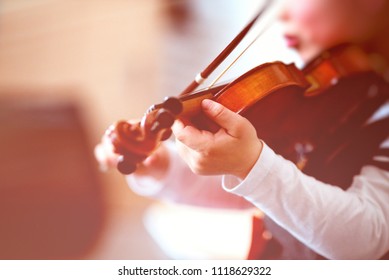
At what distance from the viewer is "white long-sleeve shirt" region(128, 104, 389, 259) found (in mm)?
600

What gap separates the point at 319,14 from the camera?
2.48 ft

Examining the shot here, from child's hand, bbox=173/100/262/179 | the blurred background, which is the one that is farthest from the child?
the blurred background

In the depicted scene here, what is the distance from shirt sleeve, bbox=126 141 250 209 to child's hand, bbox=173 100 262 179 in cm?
20

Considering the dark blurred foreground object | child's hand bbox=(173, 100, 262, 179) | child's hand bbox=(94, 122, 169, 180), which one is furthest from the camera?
the dark blurred foreground object

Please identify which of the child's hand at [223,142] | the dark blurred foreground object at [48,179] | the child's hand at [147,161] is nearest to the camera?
the child's hand at [223,142]

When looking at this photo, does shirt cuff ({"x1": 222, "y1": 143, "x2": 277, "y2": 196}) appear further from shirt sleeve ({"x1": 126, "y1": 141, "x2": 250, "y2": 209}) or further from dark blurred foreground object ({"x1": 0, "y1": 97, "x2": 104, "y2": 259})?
dark blurred foreground object ({"x1": 0, "y1": 97, "x2": 104, "y2": 259})

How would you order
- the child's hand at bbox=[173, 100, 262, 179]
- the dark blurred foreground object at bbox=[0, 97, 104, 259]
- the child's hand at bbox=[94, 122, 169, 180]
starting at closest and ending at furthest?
the child's hand at bbox=[173, 100, 262, 179] < the child's hand at bbox=[94, 122, 169, 180] < the dark blurred foreground object at bbox=[0, 97, 104, 259]

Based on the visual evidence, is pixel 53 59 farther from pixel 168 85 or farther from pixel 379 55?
pixel 379 55

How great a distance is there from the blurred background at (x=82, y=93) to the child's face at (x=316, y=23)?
0.31 m

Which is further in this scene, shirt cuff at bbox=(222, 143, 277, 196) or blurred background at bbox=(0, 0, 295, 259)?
blurred background at bbox=(0, 0, 295, 259)

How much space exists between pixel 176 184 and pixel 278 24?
34 centimetres

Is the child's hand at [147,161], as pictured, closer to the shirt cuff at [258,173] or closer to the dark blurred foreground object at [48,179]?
the shirt cuff at [258,173]

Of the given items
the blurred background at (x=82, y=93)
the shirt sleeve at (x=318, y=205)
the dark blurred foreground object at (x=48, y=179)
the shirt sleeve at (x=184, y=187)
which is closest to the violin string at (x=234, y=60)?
the shirt sleeve at (x=318, y=205)

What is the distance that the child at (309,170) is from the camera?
1.94 ft
